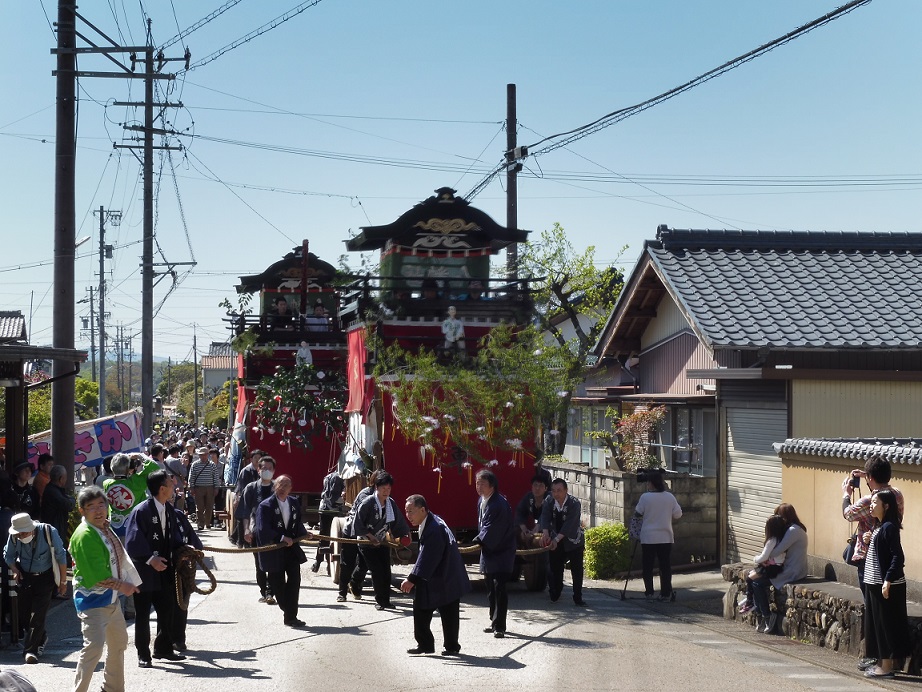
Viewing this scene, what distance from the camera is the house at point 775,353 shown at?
16.3m

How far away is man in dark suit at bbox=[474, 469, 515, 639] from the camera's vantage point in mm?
11945

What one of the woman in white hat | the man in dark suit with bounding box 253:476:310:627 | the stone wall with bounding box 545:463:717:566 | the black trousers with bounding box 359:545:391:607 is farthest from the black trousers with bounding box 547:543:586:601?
the woman in white hat

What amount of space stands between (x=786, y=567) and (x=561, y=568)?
296 centimetres

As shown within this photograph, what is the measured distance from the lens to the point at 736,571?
1361 centimetres

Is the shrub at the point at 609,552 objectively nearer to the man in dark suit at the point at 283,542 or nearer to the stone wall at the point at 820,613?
the stone wall at the point at 820,613

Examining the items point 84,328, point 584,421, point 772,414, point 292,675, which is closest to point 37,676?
point 292,675

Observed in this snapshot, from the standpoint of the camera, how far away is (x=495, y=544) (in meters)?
12.2

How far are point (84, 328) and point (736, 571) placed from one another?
7070 cm

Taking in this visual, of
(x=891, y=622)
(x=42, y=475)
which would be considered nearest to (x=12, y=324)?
(x=42, y=475)

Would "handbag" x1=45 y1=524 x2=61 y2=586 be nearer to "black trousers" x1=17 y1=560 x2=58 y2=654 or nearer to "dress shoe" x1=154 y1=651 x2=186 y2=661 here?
"black trousers" x1=17 y1=560 x2=58 y2=654

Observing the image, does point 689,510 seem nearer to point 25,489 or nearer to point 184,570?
point 184,570

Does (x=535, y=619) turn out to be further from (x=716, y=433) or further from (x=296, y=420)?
(x=296, y=420)

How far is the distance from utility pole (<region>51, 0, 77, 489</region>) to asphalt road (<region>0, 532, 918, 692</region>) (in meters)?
2.84

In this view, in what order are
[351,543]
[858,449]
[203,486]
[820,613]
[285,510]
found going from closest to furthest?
[820,613] < [858,449] < [285,510] < [351,543] < [203,486]
